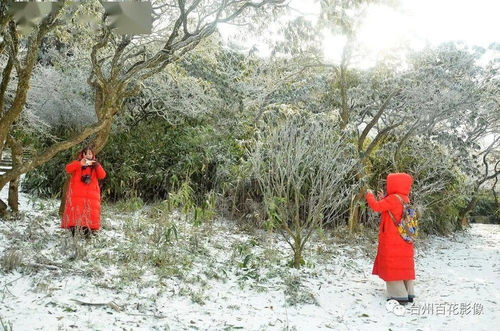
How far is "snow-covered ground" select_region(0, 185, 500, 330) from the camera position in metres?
3.96

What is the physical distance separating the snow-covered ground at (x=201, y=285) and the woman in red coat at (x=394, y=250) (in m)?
0.24

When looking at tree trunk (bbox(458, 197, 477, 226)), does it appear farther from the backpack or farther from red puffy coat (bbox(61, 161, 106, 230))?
red puffy coat (bbox(61, 161, 106, 230))

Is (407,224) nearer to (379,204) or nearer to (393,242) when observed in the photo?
(393,242)

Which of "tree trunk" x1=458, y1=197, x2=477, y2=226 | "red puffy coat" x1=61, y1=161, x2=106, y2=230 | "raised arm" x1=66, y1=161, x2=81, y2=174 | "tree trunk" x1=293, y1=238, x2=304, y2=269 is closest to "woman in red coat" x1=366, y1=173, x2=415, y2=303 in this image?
"tree trunk" x1=293, y1=238, x2=304, y2=269

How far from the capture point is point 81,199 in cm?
590

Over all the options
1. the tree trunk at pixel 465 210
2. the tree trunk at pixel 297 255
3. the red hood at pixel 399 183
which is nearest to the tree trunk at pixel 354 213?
the tree trunk at pixel 297 255

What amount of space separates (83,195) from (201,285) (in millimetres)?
2184

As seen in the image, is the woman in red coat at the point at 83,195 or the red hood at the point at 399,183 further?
the woman in red coat at the point at 83,195

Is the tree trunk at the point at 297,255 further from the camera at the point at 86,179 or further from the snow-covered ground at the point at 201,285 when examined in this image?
the camera at the point at 86,179

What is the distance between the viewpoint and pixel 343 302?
506cm

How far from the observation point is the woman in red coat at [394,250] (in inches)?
195

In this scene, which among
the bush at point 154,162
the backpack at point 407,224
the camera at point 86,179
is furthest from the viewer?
the bush at point 154,162

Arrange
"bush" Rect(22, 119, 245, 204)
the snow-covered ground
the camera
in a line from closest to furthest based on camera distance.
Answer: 1. the snow-covered ground
2. the camera
3. "bush" Rect(22, 119, 245, 204)

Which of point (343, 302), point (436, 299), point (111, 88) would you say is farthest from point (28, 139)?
point (436, 299)
